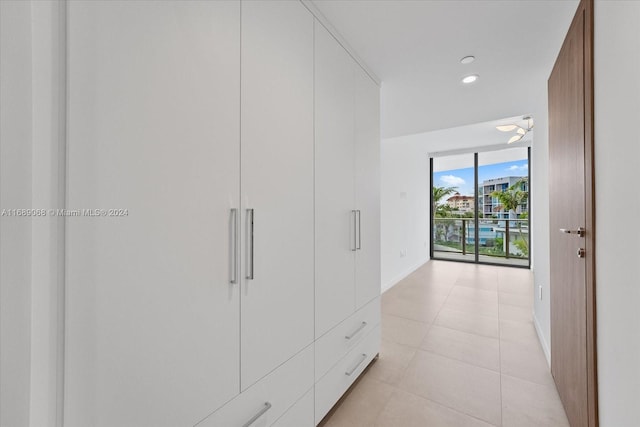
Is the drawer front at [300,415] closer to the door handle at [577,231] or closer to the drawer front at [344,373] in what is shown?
the drawer front at [344,373]

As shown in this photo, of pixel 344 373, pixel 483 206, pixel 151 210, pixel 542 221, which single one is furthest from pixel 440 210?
pixel 151 210

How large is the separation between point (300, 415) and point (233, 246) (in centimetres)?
101

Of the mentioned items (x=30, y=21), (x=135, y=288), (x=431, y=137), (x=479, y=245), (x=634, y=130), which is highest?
(x=431, y=137)

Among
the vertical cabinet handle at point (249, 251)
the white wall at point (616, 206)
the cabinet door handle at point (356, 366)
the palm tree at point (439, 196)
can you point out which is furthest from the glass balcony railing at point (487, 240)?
the vertical cabinet handle at point (249, 251)

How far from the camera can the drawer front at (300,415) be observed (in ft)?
Answer: 4.26

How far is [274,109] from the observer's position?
1245mm

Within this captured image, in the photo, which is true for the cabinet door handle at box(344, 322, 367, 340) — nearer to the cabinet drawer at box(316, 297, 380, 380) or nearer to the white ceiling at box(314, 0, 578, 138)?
the cabinet drawer at box(316, 297, 380, 380)

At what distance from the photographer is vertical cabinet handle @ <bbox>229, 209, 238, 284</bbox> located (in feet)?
3.41

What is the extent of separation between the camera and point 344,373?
5.92ft

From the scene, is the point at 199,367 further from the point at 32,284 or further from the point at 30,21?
the point at 30,21

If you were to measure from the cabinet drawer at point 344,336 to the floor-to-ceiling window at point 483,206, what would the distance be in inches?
197

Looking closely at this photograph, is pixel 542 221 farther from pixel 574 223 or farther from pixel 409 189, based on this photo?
pixel 409 189

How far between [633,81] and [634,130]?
16 cm

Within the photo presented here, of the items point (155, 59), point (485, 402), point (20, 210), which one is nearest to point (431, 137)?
point (485, 402)
